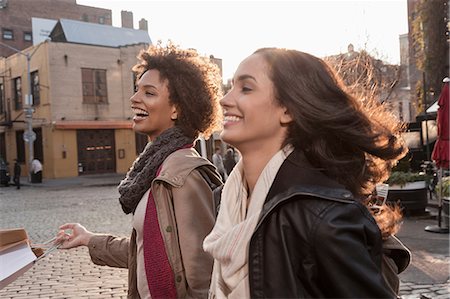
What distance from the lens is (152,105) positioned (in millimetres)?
2674

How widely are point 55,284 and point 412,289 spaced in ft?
14.4

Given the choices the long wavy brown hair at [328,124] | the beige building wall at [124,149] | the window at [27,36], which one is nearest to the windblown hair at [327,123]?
the long wavy brown hair at [328,124]

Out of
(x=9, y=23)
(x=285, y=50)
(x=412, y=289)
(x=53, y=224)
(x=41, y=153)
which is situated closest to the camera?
(x=285, y=50)

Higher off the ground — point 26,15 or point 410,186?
point 26,15

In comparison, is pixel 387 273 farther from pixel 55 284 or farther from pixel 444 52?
pixel 444 52

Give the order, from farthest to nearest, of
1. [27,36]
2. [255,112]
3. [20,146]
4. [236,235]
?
[27,36] → [20,146] → [255,112] → [236,235]

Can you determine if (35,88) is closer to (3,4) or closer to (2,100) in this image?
(2,100)

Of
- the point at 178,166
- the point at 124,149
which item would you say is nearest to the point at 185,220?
the point at 178,166

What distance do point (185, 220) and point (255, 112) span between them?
76 centimetres

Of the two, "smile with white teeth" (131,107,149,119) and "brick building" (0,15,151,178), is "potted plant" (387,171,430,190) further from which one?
"brick building" (0,15,151,178)

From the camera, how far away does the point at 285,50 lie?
178cm

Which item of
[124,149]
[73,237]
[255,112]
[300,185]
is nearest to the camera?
[300,185]

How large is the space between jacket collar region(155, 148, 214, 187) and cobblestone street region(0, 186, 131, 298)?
11.9ft

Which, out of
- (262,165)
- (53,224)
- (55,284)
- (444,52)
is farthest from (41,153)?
(262,165)
